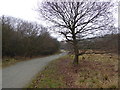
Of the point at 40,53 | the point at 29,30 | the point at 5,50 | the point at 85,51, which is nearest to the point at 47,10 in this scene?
the point at 85,51

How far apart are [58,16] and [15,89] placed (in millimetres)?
11756

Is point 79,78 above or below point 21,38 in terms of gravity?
below

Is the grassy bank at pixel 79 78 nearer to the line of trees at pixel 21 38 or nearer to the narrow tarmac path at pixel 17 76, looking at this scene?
the narrow tarmac path at pixel 17 76

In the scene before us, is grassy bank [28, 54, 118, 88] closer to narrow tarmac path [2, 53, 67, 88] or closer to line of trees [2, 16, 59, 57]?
narrow tarmac path [2, 53, 67, 88]

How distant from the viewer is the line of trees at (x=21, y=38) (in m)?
29.3

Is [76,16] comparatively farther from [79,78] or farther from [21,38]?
[21,38]

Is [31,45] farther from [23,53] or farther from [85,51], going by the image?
[85,51]

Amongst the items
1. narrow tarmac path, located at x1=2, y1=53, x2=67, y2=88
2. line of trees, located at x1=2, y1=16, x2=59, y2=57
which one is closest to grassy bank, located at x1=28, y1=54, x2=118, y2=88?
narrow tarmac path, located at x1=2, y1=53, x2=67, y2=88

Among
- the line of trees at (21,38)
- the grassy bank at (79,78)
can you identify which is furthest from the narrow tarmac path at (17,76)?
the line of trees at (21,38)

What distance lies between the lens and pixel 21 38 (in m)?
35.7

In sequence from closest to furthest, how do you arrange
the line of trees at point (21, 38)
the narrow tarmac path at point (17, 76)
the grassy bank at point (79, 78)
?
the grassy bank at point (79, 78), the narrow tarmac path at point (17, 76), the line of trees at point (21, 38)

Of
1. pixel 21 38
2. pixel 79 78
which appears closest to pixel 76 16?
pixel 79 78

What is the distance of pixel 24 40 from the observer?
122 feet

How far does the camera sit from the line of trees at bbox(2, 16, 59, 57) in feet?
96.2
